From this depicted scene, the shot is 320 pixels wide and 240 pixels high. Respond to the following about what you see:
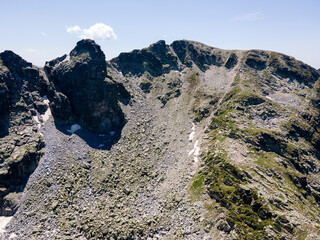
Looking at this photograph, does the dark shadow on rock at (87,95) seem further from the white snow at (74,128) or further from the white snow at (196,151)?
the white snow at (196,151)

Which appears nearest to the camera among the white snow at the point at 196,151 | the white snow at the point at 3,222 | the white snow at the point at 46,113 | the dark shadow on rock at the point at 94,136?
the white snow at the point at 3,222

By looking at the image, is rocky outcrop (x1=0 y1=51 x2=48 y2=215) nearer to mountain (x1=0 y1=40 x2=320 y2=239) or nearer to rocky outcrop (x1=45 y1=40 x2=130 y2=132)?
mountain (x1=0 y1=40 x2=320 y2=239)

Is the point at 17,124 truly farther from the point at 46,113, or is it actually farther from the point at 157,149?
the point at 157,149

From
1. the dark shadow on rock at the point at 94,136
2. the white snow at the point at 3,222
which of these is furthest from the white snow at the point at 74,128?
the white snow at the point at 3,222

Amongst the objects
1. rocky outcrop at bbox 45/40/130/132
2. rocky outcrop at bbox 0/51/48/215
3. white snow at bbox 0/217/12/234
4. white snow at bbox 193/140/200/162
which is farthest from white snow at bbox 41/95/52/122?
white snow at bbox 193/140/200/162

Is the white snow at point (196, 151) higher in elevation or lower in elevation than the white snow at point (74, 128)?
higher

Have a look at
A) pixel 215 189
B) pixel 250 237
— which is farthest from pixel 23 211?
pixel 250 237
